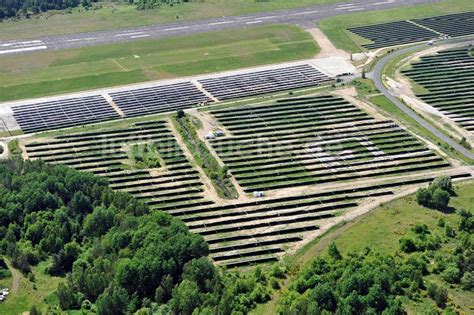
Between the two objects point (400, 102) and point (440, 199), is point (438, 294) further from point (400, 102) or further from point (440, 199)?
point (400, 102)

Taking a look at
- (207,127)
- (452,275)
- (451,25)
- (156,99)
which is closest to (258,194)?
(207,127)

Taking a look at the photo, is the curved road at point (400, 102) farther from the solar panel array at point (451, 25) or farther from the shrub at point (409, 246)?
the shrub at point (409, 246)

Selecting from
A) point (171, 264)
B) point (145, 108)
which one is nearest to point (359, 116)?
point (145, 108)

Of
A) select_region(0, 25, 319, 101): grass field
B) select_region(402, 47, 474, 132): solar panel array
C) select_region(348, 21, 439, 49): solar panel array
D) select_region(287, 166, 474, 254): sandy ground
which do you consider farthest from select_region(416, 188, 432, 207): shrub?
select_region(348, 21, 439, 49): solar panel array

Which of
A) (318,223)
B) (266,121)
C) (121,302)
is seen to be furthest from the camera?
(266,121)

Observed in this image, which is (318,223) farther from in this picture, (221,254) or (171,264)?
(171,264)

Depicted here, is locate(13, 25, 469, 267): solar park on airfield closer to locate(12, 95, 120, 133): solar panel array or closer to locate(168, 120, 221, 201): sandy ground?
locate(12, 95, 120, 133): solar panel array
